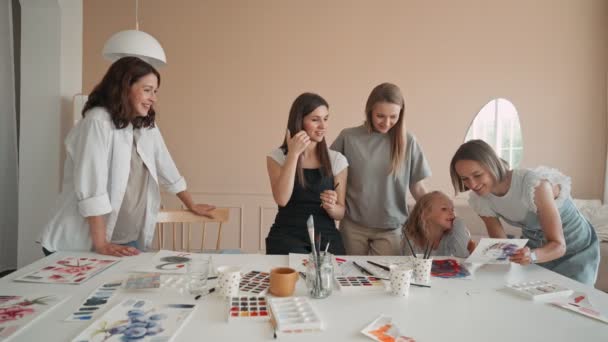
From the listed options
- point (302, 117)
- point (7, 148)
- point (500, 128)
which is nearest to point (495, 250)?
point (302, 117)

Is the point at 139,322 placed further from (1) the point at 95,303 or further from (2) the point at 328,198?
(2) the point at 328,198

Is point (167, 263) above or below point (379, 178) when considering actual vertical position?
below

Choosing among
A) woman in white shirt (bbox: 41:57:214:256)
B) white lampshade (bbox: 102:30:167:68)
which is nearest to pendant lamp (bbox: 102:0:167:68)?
white lampshade (bbox: 102:30:167:68)

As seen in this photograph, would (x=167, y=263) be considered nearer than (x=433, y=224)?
Yes

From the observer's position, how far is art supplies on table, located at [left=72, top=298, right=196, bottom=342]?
36.1 inches

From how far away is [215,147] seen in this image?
4.08 metres

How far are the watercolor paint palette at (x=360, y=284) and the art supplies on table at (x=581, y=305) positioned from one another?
1.70 ft

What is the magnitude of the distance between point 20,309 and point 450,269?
4.52 feet

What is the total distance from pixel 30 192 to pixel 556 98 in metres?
5.08

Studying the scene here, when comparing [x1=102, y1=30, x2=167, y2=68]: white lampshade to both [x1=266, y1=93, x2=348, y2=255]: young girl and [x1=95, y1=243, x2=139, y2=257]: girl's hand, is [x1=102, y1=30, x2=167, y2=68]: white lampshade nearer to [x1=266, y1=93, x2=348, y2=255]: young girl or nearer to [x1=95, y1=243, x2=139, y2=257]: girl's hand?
[x1=266, y1=93, x2=348, y2=255]: young girl

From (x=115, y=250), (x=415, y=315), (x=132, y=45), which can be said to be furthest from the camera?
(x=132, y=45)

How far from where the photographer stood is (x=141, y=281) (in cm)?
126

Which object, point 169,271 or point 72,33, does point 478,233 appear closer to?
point 169,271

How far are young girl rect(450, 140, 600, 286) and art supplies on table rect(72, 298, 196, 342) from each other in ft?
4.14
